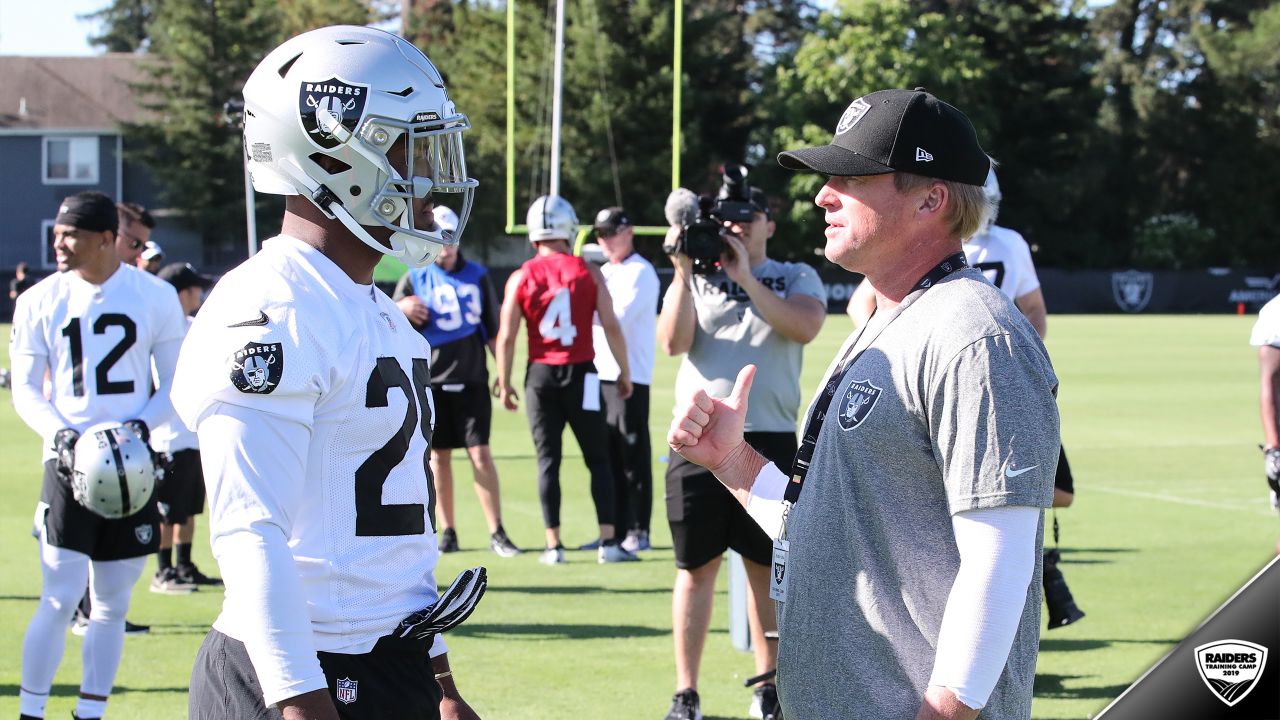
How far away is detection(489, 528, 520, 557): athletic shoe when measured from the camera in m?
9.87

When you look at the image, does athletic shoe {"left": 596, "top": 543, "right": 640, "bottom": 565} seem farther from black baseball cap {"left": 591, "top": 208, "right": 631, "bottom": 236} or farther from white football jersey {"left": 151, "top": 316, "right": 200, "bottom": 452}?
white football jersey {"left": 151, "top": 316, "right": 200, "bottom": 452}

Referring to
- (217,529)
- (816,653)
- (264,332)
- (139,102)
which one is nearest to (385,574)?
(217,529)

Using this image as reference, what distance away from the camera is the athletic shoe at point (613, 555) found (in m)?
9.73

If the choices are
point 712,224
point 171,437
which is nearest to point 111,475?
point 712,224

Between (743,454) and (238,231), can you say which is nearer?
(743,454)

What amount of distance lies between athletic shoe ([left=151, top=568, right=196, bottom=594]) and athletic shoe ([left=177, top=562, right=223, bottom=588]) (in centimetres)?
3

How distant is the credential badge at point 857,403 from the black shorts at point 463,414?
23.7 feet

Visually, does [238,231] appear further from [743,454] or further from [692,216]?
[743,454]

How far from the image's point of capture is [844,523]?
288 cm

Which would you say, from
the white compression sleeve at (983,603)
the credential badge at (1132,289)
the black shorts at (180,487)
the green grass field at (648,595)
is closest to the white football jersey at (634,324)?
the green grass field at (648,595)

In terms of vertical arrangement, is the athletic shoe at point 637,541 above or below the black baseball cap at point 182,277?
below

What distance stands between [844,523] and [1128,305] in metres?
51.0

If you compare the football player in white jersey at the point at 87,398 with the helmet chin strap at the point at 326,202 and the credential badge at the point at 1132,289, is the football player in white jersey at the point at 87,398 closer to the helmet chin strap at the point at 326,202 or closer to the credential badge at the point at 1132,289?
the helmet chin strap at the point at 326,202

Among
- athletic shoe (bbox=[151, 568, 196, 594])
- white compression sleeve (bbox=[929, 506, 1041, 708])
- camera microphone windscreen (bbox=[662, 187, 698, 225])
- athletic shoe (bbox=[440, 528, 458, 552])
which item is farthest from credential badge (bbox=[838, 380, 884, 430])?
athletic shoe (bbox=[440, 528, 458, 552])
